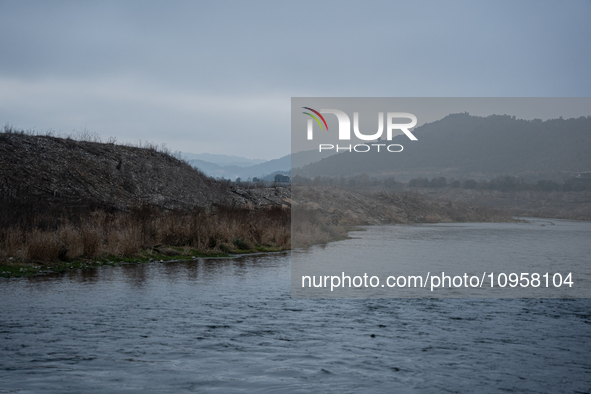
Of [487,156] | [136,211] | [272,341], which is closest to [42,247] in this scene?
[136,211]

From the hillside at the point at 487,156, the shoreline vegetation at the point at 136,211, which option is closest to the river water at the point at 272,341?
the shoreline vegetation at the point at 136,211

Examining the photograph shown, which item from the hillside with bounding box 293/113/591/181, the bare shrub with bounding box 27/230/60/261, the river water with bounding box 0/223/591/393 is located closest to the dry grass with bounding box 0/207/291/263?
the bare shrub with bounding box 27/230/60/261

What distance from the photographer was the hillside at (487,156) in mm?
128250

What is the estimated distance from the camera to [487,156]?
5901 inches

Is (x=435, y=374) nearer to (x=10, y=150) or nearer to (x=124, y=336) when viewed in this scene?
(x=124, y=336)

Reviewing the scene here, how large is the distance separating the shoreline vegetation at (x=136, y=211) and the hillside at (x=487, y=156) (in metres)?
63.9

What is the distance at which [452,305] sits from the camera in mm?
12688

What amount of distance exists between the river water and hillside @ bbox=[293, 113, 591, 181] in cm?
11055

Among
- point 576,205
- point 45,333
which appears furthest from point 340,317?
point 576,205

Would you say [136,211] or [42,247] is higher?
[136,211]

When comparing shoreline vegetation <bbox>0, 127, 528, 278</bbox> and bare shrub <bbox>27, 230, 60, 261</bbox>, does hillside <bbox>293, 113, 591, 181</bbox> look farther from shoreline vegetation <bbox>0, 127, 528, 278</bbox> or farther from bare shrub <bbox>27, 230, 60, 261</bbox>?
bare shrub <bbox>27, 230, 60, 261</bbox>

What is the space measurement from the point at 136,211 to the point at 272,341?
16.9m

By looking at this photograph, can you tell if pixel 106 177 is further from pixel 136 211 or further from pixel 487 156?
pixel 487 156

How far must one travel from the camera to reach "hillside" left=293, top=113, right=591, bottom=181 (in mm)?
128250
